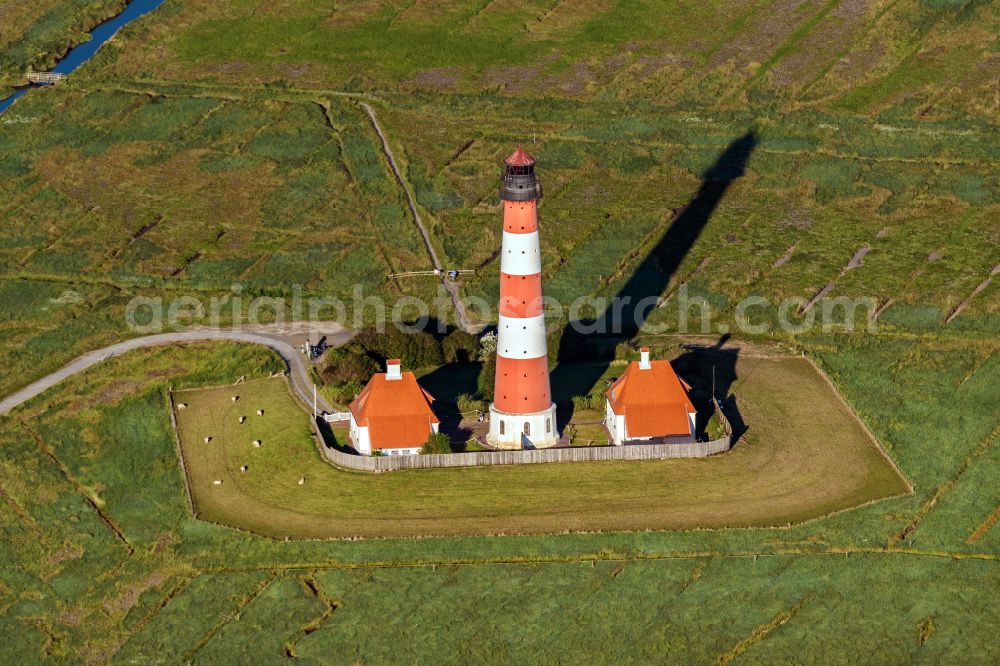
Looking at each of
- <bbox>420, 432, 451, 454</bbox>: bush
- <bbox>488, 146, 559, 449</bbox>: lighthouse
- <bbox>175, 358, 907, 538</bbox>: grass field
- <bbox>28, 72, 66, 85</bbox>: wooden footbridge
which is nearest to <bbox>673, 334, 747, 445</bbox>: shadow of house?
<bbox>175, 358, 907, 538</bbox>: grass field

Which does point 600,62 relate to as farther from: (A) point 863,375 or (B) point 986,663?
(B) point 986,663

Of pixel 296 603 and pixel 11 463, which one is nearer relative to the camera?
pixel 296 603

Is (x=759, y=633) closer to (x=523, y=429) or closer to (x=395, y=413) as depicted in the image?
(x=523, y=429)

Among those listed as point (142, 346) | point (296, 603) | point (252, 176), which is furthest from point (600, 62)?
point (296, 603)


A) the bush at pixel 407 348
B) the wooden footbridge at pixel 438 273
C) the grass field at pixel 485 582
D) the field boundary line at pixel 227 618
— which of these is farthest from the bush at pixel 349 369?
the field boundary line at pixel 227 618

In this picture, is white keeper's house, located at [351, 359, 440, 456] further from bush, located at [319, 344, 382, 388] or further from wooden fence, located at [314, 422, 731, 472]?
bush, located at [319, 344, 382, 388]
